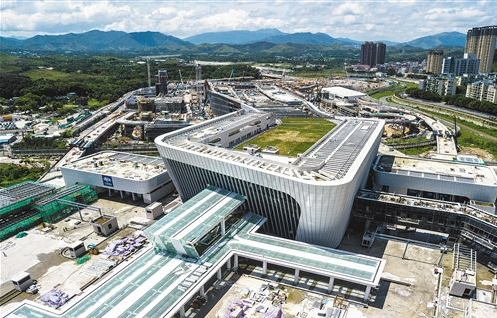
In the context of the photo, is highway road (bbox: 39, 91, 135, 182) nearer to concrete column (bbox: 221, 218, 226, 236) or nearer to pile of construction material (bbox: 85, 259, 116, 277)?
pile of construction material (bbox: 85, 259, 116, 277)

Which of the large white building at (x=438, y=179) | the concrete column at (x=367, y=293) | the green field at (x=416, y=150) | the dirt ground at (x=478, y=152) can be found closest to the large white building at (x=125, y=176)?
the large white building at (x=438, y=179)

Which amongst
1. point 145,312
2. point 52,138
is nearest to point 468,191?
point 145,312

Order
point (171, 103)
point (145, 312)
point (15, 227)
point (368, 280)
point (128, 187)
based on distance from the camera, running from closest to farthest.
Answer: point (145, 312)
point (368, 280)
point (15, 227)
point (128, 187)
point (171, 103)

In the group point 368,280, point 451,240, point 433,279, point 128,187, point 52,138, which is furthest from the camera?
point 52,138

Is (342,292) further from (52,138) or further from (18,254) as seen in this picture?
(52,138)

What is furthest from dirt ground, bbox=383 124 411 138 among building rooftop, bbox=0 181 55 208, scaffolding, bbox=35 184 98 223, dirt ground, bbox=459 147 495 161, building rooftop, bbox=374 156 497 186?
building rooftop, bbox=0 181 55 208

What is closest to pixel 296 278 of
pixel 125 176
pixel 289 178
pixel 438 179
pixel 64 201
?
pixel 289 178
